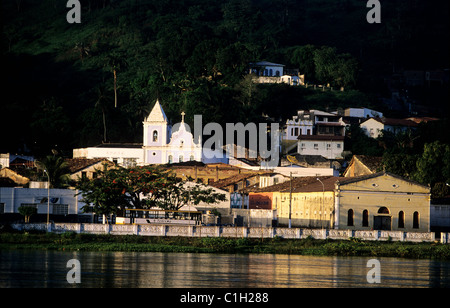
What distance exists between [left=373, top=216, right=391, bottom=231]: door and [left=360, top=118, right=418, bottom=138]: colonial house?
207 ft

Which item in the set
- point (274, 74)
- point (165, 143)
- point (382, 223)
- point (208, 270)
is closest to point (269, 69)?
point (274, 74)

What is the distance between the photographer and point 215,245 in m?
58.1

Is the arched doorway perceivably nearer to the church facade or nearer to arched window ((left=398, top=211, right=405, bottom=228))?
arched window ((left=398, top=211, right=405, bottom=228))

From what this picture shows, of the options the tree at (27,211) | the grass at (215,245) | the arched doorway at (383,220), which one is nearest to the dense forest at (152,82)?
the tree at (27,211)

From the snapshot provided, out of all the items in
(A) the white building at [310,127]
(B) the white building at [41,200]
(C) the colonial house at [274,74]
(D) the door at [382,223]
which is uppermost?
(C) the colonial house at [274,74]

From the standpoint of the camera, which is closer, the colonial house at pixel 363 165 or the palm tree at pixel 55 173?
the palm tree at pixel 55 173

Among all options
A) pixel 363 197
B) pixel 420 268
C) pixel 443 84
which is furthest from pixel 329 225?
pixel 443 84

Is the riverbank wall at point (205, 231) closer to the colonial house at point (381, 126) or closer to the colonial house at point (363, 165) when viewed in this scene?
the colonial house at point (363, 165)

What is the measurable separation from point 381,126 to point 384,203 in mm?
64664

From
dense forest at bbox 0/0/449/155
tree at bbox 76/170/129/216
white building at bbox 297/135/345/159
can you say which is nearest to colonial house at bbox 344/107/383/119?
dense forest at bbox 0/0/449/155

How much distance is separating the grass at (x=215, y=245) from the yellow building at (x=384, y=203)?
9654 millimetres

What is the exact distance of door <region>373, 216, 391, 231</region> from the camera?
7081 centimetres

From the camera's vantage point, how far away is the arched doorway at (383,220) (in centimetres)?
7088

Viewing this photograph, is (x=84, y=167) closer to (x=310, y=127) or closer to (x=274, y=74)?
(x=310, y=127)
